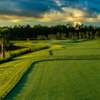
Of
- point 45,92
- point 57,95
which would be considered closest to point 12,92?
point 45,92

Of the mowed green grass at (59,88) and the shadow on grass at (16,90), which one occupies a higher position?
the mowed green grass at (59,88)

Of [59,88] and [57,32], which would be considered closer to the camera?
[59,88]

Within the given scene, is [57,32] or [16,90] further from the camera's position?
[57,32]

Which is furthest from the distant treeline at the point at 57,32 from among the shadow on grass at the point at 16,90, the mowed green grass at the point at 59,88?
the shadow on grass at the point at 16,90

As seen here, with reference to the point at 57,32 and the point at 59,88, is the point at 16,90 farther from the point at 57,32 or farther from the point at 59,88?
the point at 57,32

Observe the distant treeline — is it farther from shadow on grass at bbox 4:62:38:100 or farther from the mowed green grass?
shadow on grass at bbox 4:62:38:100

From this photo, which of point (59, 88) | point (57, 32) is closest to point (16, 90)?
point (59, 88)

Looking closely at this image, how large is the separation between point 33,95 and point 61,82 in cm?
151

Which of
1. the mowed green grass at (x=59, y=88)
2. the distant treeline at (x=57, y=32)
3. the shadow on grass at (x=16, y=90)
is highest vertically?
the distant treeline at (x=57, y=32)

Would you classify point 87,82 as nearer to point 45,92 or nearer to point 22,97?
point 45,92

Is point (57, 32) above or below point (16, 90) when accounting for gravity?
above

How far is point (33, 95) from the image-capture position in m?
4.62

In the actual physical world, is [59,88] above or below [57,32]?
below

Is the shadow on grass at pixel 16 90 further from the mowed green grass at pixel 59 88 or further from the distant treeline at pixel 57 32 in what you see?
the distant treeline at pixel 57 32
